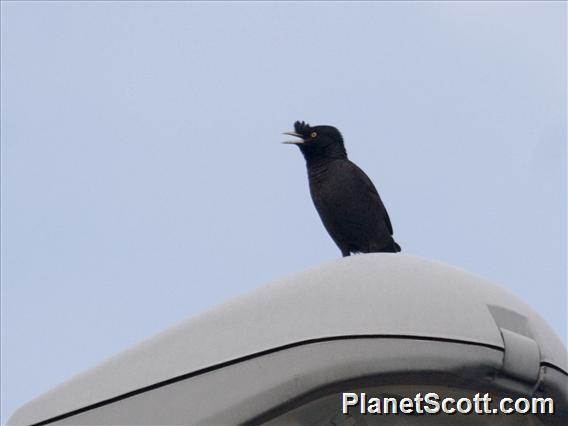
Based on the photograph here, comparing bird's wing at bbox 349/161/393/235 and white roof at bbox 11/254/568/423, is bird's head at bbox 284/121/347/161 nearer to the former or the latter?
bird's wing at bbox 349/161/393/235

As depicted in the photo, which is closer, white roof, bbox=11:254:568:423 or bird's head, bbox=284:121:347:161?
white roof, bbox=11:254:568:423

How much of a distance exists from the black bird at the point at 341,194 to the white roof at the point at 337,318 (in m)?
4.38

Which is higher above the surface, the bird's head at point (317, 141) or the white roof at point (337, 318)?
the bird's head at point (317, 141)

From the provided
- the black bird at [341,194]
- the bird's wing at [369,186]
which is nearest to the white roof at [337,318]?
the black bird at [341,194]

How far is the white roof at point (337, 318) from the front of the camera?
6.04 feet

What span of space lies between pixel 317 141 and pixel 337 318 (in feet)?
15.7

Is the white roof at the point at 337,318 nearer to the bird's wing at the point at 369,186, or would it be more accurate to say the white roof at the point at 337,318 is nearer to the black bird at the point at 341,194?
the black bird at the point at 341,194

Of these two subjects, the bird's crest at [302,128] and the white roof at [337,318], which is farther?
the bird's crest at [302,128]

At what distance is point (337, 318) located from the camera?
1.85 meters

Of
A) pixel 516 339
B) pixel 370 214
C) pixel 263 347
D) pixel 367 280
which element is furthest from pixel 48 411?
pixel 370 214

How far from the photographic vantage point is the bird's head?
6578 mm

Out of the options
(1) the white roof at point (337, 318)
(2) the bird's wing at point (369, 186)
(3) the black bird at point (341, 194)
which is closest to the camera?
(1) the white roof at point (337, 318)

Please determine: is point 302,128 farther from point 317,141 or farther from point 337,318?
point 337,318

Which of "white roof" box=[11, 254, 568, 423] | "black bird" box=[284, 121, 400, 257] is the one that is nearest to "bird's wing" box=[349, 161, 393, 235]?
"black bird" box=[284, 121, 400, 257]
